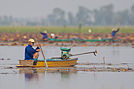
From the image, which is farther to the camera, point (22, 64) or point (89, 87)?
point (22, 64)

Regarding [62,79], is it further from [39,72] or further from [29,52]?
[29,52]

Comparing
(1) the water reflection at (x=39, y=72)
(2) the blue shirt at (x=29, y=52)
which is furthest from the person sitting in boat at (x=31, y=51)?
(1) the water reflection at (x=39, y=72)

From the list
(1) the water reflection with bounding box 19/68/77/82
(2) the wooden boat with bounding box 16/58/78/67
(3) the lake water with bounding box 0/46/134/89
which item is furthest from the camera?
(2) the wooden boat with bounding box 16/58/78/67

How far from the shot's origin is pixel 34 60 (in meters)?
22.1

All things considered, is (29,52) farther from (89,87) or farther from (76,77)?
(89,87)

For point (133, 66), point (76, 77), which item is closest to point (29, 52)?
point (76, 77)

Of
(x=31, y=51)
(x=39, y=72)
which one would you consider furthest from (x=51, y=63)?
(x=39, y=72)

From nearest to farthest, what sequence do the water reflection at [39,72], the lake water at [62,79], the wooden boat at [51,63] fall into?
the lake water at [62,79]
the water reflection at [39,72]
the wooden boat at [51,63]

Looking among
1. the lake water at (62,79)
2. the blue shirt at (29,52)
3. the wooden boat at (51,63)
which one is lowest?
the lake water at (62,79)

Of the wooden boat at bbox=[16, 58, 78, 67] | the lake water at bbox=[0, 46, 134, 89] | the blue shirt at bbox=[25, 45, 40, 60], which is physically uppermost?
the blue shirt at bbox=[25, 45, 40, 60]

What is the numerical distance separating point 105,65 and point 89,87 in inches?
287

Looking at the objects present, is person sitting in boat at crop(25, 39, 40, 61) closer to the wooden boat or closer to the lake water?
the wooden boat

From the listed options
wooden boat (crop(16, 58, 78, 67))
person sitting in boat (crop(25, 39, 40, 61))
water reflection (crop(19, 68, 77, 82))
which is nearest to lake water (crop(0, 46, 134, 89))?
water reflection (crop(19, 68, 77, 82))

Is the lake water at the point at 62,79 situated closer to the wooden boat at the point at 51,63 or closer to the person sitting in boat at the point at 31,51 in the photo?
→ the wooden boat at the point at 51,63
